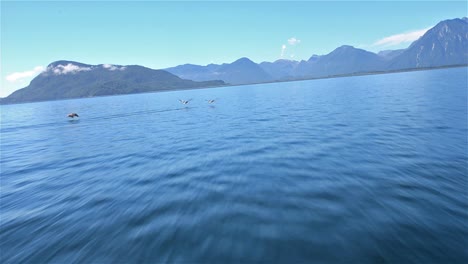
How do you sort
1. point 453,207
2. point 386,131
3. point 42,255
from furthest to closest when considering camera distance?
point 386,131
point 453,207
point 42,255

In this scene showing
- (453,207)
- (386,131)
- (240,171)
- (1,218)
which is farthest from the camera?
(386,131)

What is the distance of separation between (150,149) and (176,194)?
12.1m

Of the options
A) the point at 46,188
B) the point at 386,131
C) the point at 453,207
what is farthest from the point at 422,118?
the point at 46,188

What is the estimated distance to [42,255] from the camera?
7879mm

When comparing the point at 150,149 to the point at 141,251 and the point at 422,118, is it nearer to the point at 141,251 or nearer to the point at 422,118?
the point at 141,251

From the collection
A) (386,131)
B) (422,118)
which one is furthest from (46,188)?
(422,118)

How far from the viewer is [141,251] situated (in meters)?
7.56

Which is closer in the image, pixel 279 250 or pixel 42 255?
pixel 279 250

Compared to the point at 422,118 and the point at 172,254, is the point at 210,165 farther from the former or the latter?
the point at 422,118

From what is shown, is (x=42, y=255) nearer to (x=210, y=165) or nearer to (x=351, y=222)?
(x=210, y=165)

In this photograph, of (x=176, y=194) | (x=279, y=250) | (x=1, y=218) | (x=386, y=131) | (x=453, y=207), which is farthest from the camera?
(x=386, y=131)

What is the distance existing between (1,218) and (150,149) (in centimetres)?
1219

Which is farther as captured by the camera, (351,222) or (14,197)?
(14,197)

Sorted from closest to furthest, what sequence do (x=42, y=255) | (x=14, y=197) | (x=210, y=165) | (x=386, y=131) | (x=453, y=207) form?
(x=42, y=255), (x=453, y=207), (x=14, y=197), (x=210, y=165), (x=386, y=131)
